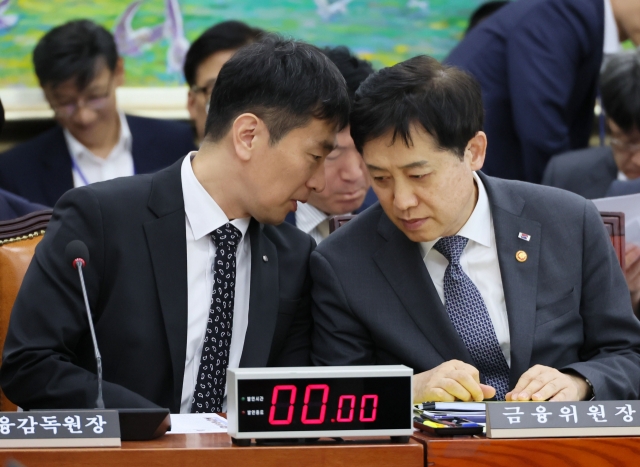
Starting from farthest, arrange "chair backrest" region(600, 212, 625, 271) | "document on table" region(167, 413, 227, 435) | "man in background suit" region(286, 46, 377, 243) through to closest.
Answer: "man in background suit" region(286, 46, 377, 243), "chair backrest" region(600, 212, 625, 271), "document on table" region(167, 413, 227, 435)

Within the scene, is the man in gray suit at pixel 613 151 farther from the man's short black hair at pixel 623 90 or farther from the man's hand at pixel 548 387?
the man's hand at pixel 548 387


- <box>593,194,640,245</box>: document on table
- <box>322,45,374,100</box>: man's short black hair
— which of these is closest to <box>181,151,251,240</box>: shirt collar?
<box>322,45,374,100</box>: man's short black hair

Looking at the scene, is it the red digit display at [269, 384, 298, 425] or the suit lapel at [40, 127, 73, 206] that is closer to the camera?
the red digit display at [269, 384, 298, 425]

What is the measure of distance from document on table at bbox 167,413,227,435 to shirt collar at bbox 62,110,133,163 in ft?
7.19

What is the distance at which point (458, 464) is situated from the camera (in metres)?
1.51

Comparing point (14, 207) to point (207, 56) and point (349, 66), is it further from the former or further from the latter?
point (207, 56)

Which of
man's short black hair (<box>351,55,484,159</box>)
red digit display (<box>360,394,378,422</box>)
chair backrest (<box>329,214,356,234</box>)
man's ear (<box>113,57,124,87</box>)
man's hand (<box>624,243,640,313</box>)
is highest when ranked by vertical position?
man's short black hair (<box>351,55,484,159</box>)

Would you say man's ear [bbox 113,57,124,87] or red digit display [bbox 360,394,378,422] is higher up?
man's ear [bbox 113,57,124,87]

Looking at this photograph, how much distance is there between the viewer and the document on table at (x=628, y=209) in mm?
2742

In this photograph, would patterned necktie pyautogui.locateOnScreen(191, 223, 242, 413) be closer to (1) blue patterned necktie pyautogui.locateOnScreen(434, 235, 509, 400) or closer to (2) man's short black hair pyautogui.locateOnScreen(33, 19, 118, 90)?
(1) blue patterned necktie pyautogui.locateOnScreen(434, 235, 509, 400)

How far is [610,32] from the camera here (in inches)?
149

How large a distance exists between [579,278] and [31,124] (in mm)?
2515

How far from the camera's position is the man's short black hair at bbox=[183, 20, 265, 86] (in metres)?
3.78

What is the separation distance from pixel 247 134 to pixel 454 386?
744 mm
